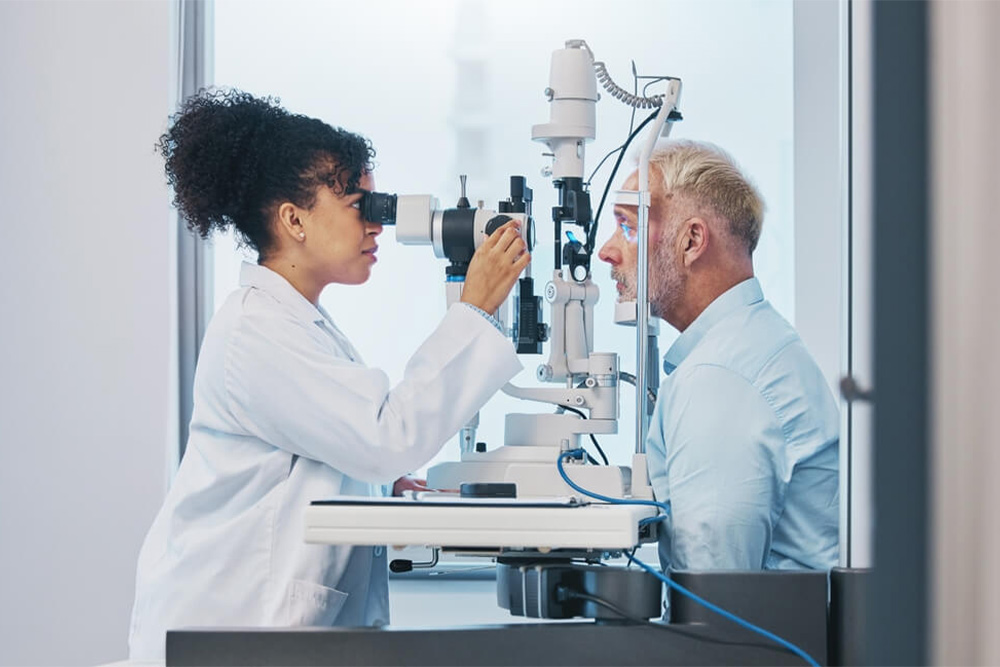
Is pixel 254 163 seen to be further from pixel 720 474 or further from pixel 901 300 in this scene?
pixel 901 300

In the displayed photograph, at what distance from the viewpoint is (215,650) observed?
1169 millimetres

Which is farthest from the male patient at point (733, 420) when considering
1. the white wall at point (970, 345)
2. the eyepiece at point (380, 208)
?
the white wall at point (970, 345)

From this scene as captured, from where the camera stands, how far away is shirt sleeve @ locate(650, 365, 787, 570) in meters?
1.42

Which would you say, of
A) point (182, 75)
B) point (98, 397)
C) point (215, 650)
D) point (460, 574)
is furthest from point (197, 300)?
point (215, 650)

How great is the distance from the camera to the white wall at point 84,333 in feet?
8.86

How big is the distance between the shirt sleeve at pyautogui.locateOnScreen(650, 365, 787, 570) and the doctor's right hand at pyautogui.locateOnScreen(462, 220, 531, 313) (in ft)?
0.99

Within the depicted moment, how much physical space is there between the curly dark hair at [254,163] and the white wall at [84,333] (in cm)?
108

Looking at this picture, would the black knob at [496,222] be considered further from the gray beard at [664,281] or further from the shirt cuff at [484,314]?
the gray beard at [664,281]

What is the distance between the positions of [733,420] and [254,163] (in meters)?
0.83

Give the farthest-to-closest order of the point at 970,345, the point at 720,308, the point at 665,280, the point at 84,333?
the point at 84,333 < the point at 665,280 < the point at 720,308 < the point at 970,345

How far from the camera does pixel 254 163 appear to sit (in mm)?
1653

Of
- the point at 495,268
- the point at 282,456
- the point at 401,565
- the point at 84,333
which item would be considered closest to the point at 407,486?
the point at 401,565

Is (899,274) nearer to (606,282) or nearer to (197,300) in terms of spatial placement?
(606,282)

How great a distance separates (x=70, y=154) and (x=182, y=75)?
0.36 metres
